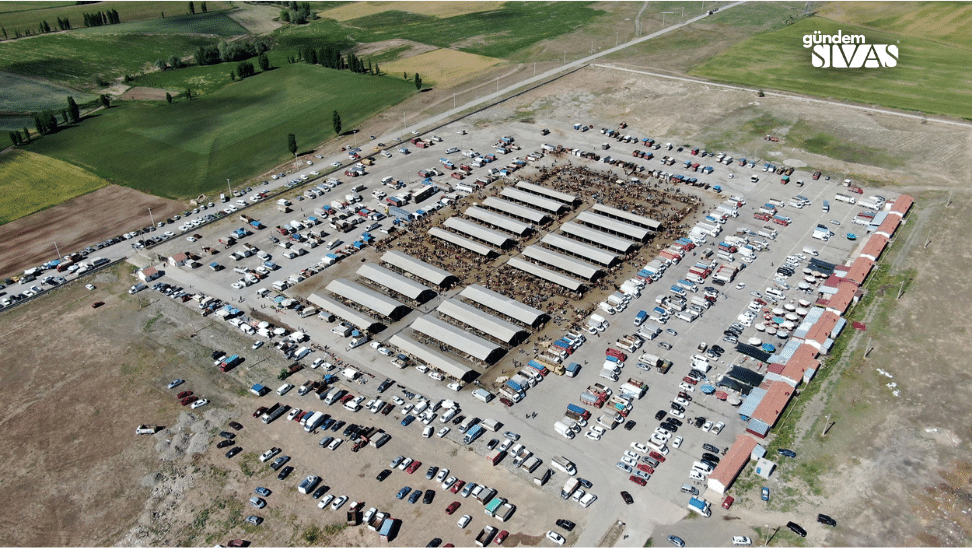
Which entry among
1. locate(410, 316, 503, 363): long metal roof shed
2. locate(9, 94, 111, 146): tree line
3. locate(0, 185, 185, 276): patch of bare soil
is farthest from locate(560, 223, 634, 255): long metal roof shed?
locate(9, 94, 111, 146): tree line

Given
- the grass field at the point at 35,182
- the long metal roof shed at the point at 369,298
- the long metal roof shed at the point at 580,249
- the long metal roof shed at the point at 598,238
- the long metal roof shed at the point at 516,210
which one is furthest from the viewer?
the grass field at the point at 35,182

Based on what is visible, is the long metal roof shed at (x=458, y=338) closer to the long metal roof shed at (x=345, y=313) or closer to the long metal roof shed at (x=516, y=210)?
the long metal roof shed at (x=345, y=313)

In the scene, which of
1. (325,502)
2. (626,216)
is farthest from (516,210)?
(325,502)

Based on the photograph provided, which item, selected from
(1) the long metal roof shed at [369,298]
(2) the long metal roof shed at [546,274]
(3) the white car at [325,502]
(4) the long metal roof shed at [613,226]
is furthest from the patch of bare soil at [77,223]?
(4) the long metal roof shed at [613,226]

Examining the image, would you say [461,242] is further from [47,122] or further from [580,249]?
[47,122]

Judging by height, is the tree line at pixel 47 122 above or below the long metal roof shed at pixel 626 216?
above

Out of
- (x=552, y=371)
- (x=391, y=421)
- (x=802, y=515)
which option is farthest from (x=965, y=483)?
(x=391, y=421)
